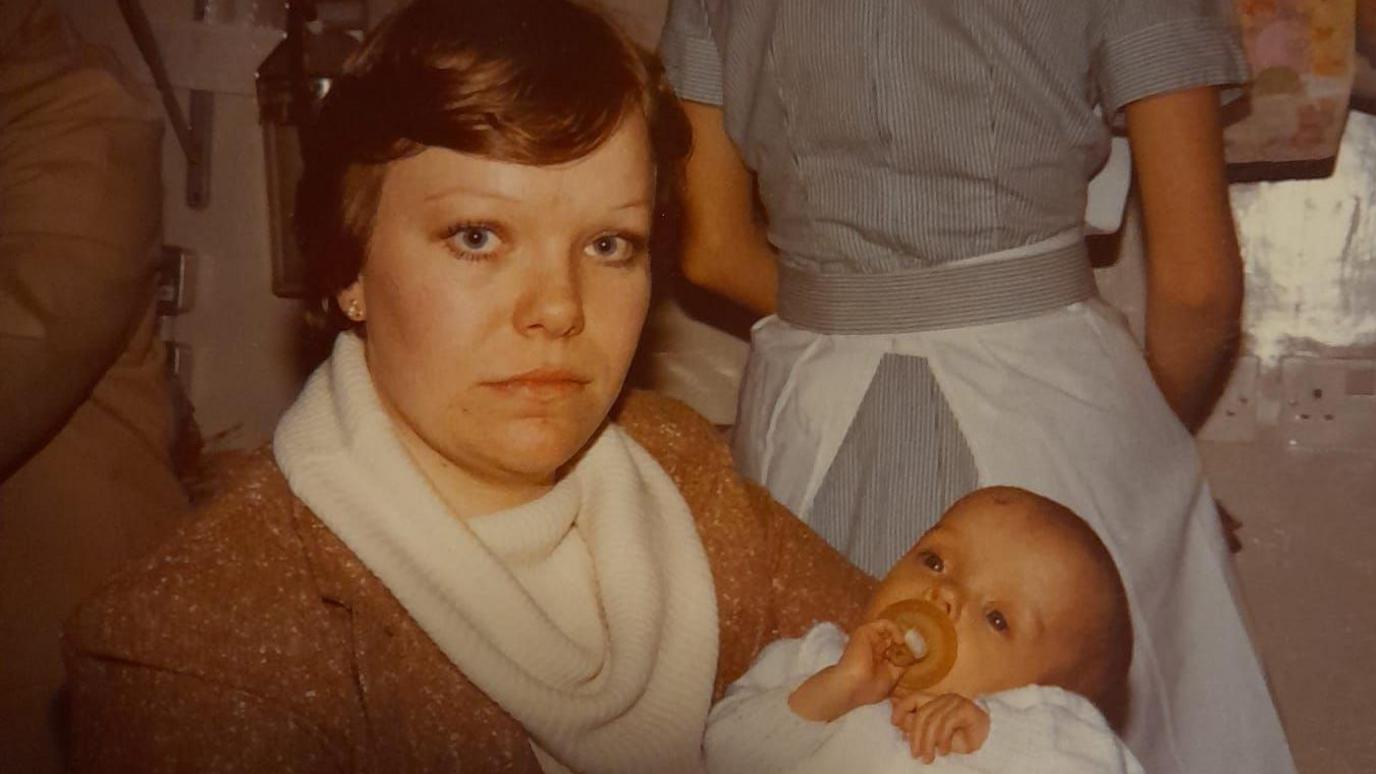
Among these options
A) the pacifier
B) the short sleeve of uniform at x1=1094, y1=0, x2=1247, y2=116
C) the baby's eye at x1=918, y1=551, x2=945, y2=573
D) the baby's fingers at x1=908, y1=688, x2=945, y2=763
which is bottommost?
the baby's fingers at x1=908, y1=688, x2=945, y2=763

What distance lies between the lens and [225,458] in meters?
1.11

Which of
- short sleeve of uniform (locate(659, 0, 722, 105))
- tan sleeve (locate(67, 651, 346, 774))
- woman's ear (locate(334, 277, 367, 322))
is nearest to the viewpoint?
tan sleeve (locate(67, 651, 346, 774))

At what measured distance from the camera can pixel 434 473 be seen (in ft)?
2.48

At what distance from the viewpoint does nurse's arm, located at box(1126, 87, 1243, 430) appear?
0.86m

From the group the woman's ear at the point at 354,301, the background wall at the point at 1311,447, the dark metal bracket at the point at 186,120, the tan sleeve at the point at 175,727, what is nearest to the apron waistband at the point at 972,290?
the background wall at the point at 1311,447

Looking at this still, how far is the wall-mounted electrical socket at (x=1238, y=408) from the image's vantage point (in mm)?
1012

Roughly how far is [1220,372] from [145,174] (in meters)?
0.84

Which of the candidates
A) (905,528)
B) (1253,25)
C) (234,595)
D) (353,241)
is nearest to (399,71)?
(353,241)

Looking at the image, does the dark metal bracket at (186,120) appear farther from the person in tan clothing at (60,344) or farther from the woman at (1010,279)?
the woman at (1010,279)

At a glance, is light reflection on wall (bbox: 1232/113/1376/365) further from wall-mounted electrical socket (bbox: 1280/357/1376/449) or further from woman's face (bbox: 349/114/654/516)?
woman's face (bbox: 349/114/654/516)

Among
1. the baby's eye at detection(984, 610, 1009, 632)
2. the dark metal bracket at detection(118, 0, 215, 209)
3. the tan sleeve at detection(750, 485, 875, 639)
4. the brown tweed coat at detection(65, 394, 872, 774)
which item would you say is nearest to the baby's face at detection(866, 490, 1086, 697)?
the baby's eye at detection(984, 610, 1009, 632)

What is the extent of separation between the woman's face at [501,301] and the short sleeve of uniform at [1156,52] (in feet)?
1.06

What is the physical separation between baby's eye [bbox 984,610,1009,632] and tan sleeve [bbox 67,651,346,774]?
36cm

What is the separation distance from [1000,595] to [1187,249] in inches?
13.4
